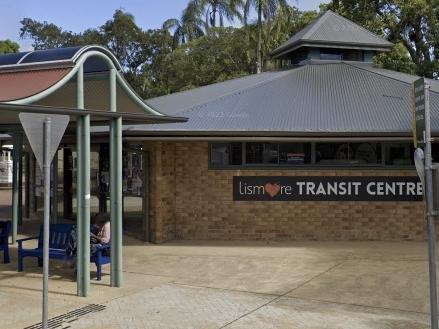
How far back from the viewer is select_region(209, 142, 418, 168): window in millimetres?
13680

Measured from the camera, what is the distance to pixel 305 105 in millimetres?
14438

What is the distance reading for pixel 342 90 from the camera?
15.6 m

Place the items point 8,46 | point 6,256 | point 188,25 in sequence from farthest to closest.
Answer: point 8,46
point 188,25
point 6,256

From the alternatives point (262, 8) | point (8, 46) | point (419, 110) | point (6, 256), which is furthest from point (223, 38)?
point (419, 110)

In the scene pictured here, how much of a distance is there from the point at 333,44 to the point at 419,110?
12.7 m

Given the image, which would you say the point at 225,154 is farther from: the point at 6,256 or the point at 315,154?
the point at 6,256

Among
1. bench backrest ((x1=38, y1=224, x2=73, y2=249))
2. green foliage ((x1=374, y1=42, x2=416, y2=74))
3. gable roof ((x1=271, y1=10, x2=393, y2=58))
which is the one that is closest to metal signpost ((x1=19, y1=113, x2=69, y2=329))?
bench backrest ((x1=38, y1=224, x2=73, y2=249))

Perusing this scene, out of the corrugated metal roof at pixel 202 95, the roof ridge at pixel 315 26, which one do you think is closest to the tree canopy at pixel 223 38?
the roof ridge at pixel 315 26

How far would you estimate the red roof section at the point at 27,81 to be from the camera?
7.71 metres

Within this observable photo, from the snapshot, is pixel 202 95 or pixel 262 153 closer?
pixel 262 153

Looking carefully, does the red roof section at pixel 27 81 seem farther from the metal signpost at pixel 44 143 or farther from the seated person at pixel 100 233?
the seated person at pixel 100 233

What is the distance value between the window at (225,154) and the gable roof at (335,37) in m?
5.73

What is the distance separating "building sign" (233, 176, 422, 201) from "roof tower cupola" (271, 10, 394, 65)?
5.91 m

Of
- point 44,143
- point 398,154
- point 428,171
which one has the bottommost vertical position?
point 428,171
